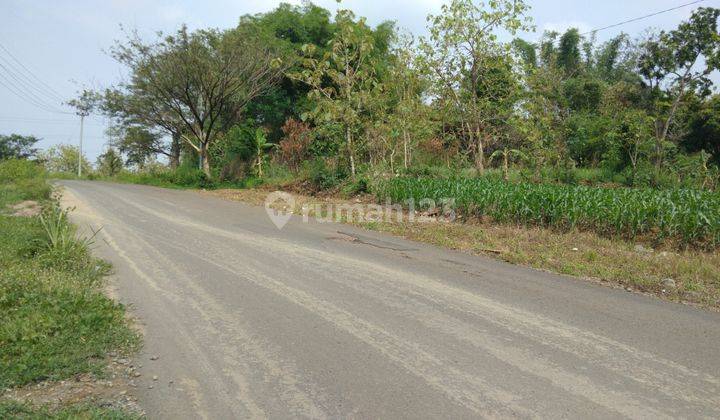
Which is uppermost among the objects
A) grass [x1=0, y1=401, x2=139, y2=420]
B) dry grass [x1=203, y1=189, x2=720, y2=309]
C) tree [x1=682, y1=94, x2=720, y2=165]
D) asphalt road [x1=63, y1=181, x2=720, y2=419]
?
tree [x1=682, y1=94, x2=720, y2=165]

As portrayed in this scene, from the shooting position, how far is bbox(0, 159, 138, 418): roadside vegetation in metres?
4.04

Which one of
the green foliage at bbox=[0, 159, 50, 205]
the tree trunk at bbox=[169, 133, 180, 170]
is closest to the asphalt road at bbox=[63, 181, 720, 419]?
the green foliage at bbox=[0, 159, 50, 205]

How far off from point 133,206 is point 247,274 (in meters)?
9.32

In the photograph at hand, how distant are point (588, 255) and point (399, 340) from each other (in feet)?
18.3

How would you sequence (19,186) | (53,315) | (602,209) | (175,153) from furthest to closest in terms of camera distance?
1. (175,153)
2. (19,186)
3. (602,209)
4. (53,315)

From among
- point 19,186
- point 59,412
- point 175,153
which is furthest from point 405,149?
point 175,153

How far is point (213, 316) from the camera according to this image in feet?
17.9

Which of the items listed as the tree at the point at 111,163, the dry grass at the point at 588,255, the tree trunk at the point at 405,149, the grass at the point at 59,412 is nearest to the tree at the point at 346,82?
the tree trunk at the point at 405,149

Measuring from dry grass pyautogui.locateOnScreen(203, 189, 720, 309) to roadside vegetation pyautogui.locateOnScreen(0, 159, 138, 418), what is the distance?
247 inches

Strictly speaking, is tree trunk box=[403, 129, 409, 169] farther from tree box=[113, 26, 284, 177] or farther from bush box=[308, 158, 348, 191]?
tree box=[113, 26, 284, 177]

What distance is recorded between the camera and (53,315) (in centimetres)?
495

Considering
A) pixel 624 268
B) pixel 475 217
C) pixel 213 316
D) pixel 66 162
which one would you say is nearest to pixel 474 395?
pixel 213 316

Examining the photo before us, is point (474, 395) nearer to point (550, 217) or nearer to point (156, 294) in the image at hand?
point (156, 294)

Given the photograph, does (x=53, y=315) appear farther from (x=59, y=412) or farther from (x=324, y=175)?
(x=324, y=175)
